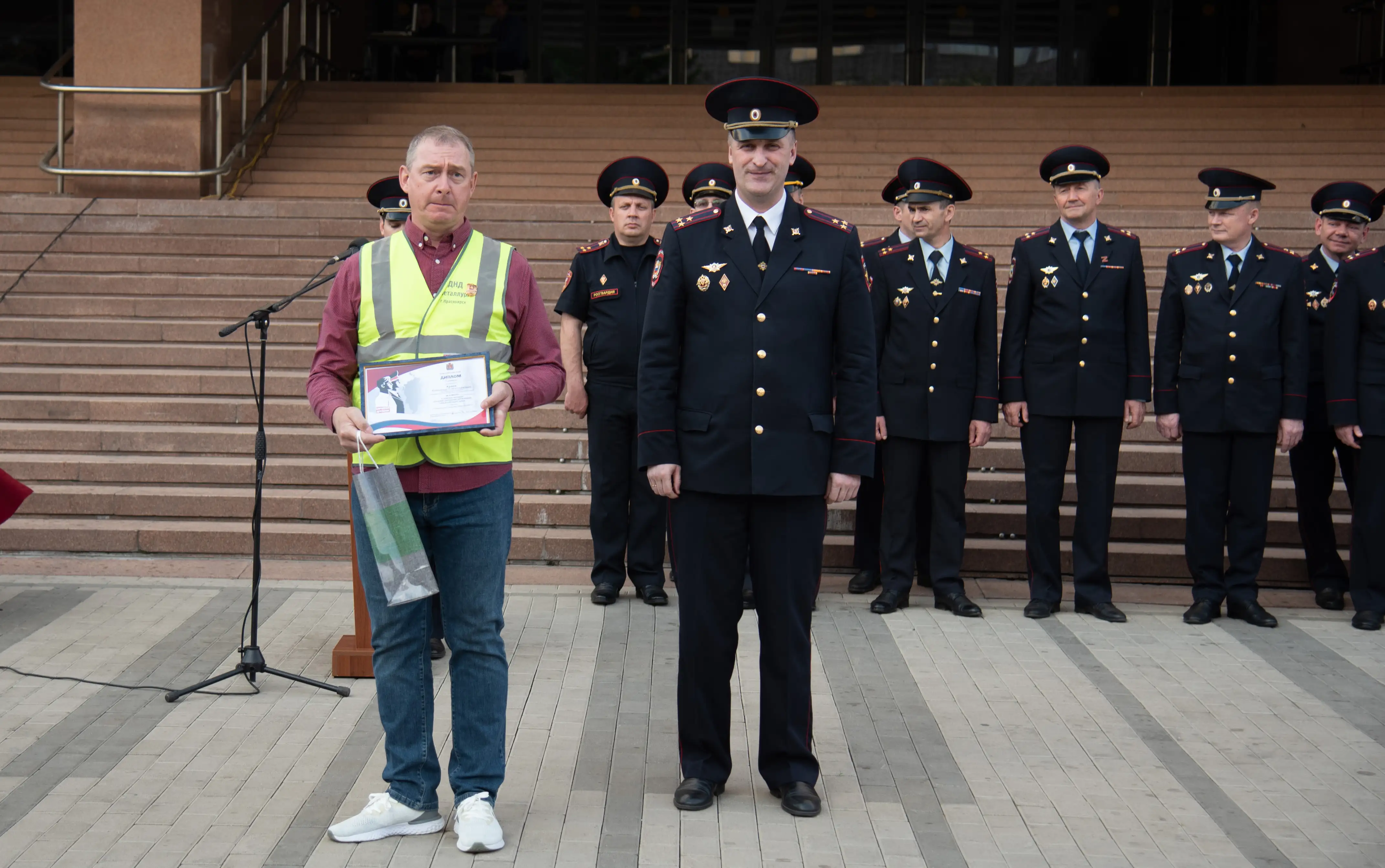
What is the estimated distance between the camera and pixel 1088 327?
23.7 ft

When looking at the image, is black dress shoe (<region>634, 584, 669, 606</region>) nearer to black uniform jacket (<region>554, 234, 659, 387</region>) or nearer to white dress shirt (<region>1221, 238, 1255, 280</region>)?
black uniform jacket (<region>554, 234, 659, 387</region>)

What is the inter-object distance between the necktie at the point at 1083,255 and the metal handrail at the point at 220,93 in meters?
8.45

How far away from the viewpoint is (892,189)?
7.74 m

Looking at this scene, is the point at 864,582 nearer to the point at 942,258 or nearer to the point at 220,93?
the point at 942,258

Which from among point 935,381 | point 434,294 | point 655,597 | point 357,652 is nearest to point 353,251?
point 434,294

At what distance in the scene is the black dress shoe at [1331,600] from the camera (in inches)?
298

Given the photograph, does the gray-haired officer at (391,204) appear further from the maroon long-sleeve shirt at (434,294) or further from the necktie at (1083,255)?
the necktie at (1083,255)

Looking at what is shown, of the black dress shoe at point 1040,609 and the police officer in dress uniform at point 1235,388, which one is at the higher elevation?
the police officer in dress uniform at point 1235,388

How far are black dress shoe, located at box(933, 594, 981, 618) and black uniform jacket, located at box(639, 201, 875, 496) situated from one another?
2937 millimetres

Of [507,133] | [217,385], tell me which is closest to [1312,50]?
[507,133]

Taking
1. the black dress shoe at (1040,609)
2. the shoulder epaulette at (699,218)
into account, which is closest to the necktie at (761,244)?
the shoulder epaulette at (699,218)

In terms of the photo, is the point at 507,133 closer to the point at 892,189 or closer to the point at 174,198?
the point at 174,198

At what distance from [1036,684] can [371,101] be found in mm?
11952

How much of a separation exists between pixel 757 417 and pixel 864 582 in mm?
3496
